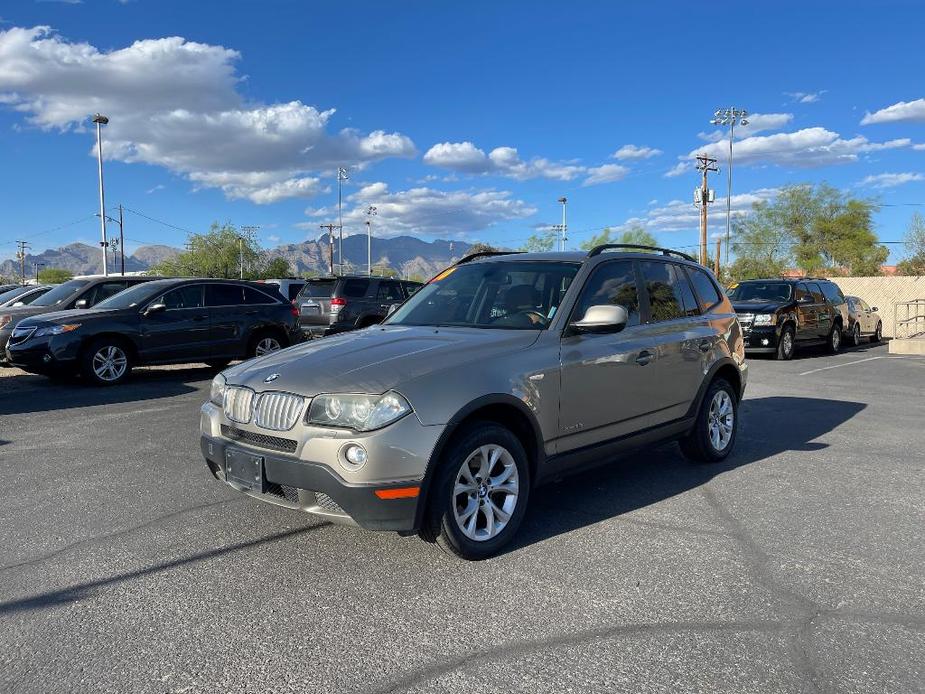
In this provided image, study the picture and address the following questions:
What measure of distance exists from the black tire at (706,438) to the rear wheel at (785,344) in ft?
34.0

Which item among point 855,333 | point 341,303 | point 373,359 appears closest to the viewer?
point 373,359

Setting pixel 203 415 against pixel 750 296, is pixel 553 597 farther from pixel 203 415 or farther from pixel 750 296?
pixel 750 296

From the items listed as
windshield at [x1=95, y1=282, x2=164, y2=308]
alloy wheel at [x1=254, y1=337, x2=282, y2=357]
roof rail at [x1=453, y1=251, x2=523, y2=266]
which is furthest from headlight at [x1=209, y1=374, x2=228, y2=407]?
alloy wheel at [x1=254, y1=337, x2=282, y2=357]

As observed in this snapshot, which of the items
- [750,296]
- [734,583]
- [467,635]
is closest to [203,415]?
[467,635]

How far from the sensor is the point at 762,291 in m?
16.9

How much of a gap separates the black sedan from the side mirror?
342 inches

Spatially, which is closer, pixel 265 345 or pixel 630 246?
pixel 630 246

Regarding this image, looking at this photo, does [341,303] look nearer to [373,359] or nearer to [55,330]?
[55,330]

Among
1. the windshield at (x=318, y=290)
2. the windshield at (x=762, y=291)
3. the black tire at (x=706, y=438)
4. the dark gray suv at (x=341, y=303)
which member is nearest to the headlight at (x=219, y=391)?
the black tire at (x=706, y=438)

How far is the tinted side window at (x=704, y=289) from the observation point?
612 centimetres

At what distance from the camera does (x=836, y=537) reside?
4.32 m

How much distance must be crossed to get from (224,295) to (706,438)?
29.3ft

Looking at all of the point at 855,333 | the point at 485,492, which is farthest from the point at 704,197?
the point at 485,492

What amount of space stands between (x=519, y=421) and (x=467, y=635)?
1.35 meters
